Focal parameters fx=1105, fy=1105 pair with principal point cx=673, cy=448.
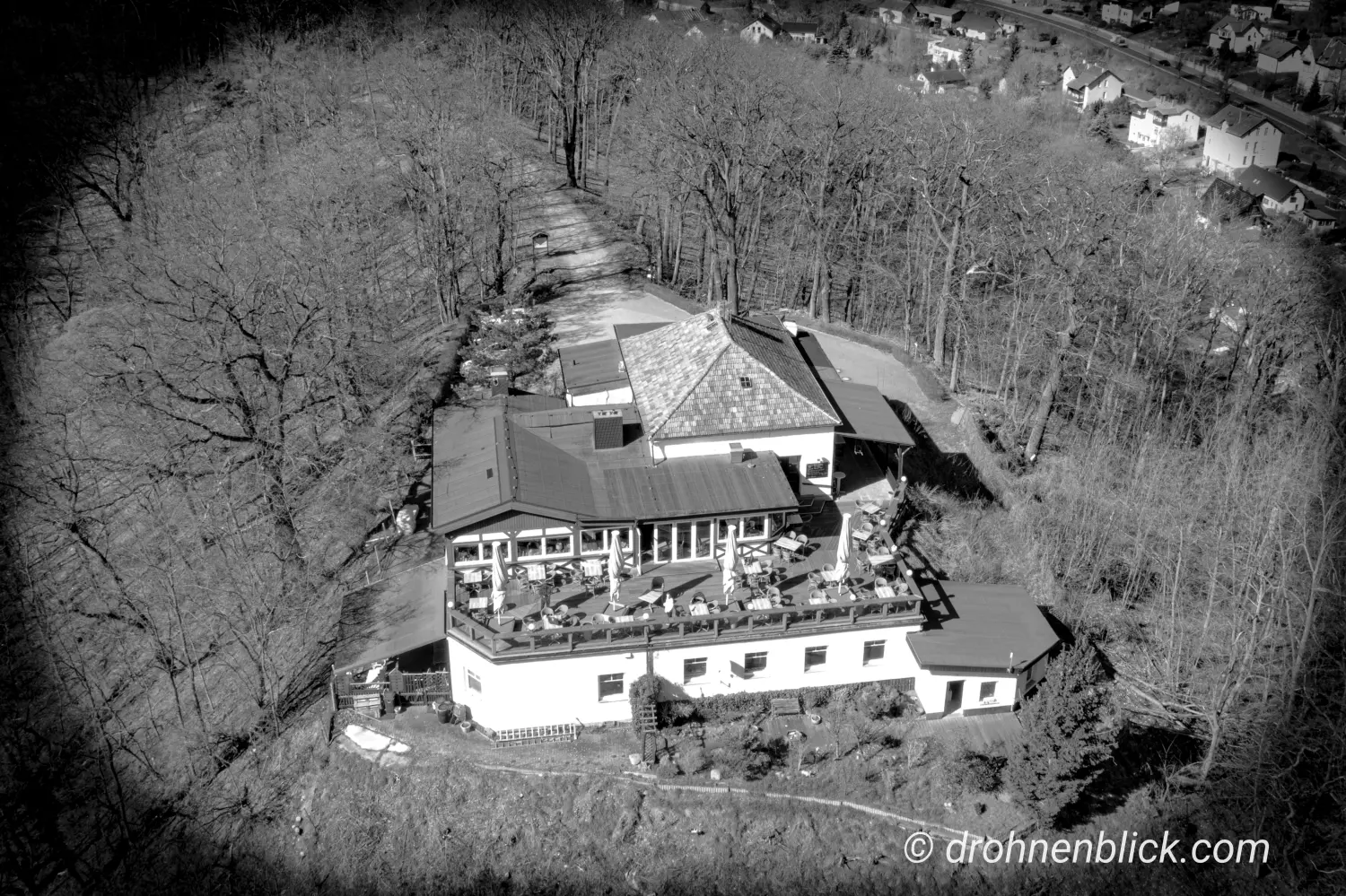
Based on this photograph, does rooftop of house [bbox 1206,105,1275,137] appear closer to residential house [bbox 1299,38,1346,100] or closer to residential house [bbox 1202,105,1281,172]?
residential house [bbox 1202,105,1281,172]

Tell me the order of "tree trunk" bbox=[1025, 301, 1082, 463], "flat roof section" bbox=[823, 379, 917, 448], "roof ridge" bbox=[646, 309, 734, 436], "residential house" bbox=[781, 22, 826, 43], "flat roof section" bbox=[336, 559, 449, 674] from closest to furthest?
"flat roof section" bbox=[336, 559, 449, 674] → "roof ridge" bbox=[646, 309, 734, 436] → "flat roof section" bbox=[823, 379, 917, 448] → "tree trunk" bbox=[1025, 301, 1082, 463] → "residential house" bbox=[781, 22, 826, 43]

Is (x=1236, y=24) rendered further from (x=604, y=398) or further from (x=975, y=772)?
(x=975, y=772)

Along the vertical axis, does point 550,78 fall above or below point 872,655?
above

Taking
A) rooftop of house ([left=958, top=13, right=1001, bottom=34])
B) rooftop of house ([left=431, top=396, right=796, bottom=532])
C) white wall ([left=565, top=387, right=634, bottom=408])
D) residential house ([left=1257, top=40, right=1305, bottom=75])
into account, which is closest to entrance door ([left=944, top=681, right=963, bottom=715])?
rooftop of house ([left=431, top=396, right=796, bottom=532])

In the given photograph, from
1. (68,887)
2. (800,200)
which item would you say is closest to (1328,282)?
(800,200)

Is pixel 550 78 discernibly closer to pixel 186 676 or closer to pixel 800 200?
pixel 800 200

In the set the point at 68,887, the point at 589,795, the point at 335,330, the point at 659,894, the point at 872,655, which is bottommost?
the point at 68,887

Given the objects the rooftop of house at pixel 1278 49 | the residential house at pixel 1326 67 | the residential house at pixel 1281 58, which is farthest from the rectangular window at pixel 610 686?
the rooftop of house at pixel 1278 49
